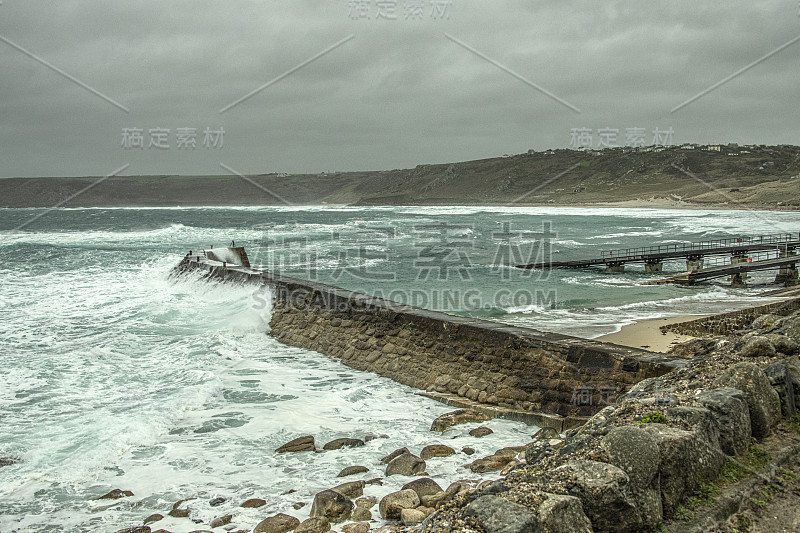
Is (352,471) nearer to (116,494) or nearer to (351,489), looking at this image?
(351,489)

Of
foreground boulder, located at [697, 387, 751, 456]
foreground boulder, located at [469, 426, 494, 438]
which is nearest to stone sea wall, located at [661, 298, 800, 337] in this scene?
foreground boulder, located at [469, 426, 494, 438]

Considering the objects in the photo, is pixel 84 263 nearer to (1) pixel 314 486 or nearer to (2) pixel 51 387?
(2) pixel 51 387

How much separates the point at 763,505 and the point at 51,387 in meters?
10.6

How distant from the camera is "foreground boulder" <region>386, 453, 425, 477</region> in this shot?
6801mm

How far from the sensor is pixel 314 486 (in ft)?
21.9

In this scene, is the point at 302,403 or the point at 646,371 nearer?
the point at 646,371

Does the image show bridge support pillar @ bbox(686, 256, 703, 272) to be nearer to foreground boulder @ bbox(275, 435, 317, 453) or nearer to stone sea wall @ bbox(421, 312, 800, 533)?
foreground boulder @ bbox(275, 435, 317, 453)

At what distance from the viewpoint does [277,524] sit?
18.7ft

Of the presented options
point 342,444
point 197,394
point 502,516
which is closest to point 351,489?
point 342,444

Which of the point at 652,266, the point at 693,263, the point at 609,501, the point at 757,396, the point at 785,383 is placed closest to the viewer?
the point at 609,501

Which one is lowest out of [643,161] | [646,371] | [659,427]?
[646,371]

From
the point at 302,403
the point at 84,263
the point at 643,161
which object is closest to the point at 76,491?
the point at 302,403

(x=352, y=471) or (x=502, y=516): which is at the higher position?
(x=502, y=516)

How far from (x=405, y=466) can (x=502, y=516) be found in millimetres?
3745
